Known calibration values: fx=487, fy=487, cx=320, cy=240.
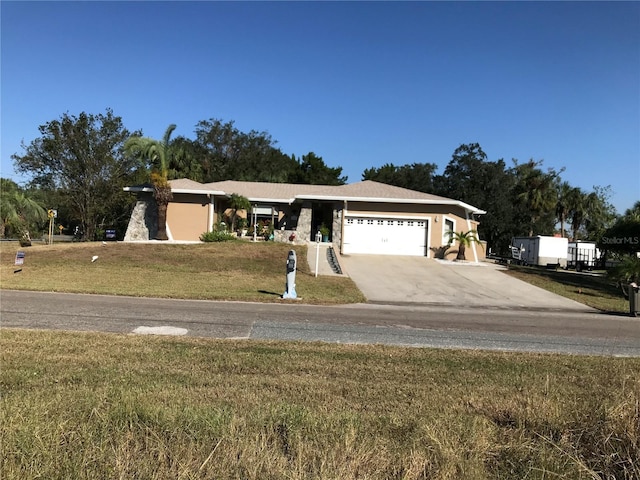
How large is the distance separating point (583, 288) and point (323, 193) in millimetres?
14974

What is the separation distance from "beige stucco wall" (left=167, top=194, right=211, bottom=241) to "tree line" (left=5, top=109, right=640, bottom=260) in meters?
4.00

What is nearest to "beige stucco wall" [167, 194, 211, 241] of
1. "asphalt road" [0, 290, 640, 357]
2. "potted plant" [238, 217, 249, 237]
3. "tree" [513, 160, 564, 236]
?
"potted plant" [238, 217, 249, 237]

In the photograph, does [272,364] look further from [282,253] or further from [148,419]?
[282,253]

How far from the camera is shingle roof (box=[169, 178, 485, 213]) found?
94.2 feet

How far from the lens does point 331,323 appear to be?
33.3 ft

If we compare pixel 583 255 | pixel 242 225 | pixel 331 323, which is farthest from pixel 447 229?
pixel 331 323

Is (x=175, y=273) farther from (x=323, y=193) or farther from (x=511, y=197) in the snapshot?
(x=511, y=197)

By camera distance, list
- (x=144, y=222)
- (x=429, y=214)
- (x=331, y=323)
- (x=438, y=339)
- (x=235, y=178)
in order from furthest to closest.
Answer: (x=235, y=178) < (x=144, y=222) < (x=429, y=214) < (x=331, y=323) < (x=438, y=339)

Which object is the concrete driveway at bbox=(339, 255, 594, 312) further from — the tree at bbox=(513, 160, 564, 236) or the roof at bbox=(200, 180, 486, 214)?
the tree at bbox=(513, 160, 564, 236)

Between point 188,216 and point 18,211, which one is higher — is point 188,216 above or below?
below

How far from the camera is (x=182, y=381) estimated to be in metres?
5.00

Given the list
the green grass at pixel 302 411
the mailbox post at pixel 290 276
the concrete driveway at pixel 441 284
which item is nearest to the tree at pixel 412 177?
the concrete driveway at pixel 441 284

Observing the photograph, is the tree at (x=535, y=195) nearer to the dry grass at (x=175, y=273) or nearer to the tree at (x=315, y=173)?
the tree at (x=315, y=173)

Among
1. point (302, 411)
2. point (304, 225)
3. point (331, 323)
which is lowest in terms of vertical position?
point (331, 323)
